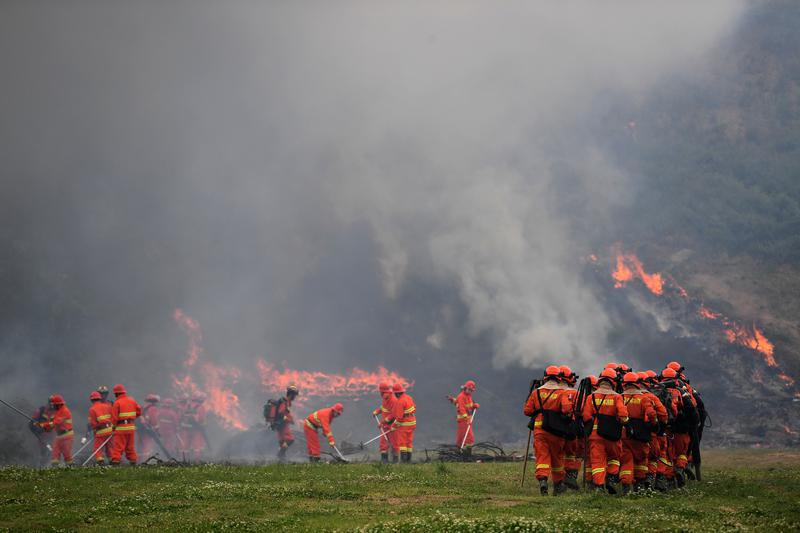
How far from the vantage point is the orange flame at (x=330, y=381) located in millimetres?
46969

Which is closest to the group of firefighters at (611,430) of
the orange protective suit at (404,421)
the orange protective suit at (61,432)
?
the orange protective suit at (404,421)

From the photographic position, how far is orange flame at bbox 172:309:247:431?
152 feet

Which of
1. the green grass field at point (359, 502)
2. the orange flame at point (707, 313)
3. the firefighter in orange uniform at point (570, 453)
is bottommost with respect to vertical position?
the green grass field at point (359, 502)

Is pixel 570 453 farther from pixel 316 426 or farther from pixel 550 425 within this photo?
pixel 316 426

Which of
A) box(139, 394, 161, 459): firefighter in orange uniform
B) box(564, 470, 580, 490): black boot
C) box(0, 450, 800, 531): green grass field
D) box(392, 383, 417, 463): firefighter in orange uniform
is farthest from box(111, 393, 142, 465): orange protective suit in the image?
box(564, 470, 580, 490): black boot

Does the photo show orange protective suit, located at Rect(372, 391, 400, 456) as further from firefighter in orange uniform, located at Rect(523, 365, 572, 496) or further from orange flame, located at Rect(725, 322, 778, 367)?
orange flame, located at Rect(725, 322, 778, 367)

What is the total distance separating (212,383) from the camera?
4966cm

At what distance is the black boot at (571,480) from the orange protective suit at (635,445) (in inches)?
51.2

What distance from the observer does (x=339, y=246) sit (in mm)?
57844

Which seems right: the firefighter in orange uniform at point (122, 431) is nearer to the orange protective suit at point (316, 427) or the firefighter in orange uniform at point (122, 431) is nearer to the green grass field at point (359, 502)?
the green grass field at point (359, 502)

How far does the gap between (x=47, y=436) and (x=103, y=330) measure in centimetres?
2391

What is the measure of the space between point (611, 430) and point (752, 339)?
2931 cm

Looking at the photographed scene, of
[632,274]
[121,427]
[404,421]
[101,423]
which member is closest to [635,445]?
[404,421]

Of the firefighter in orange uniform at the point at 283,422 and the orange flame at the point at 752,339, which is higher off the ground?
the orange flame at the point at 752,339
